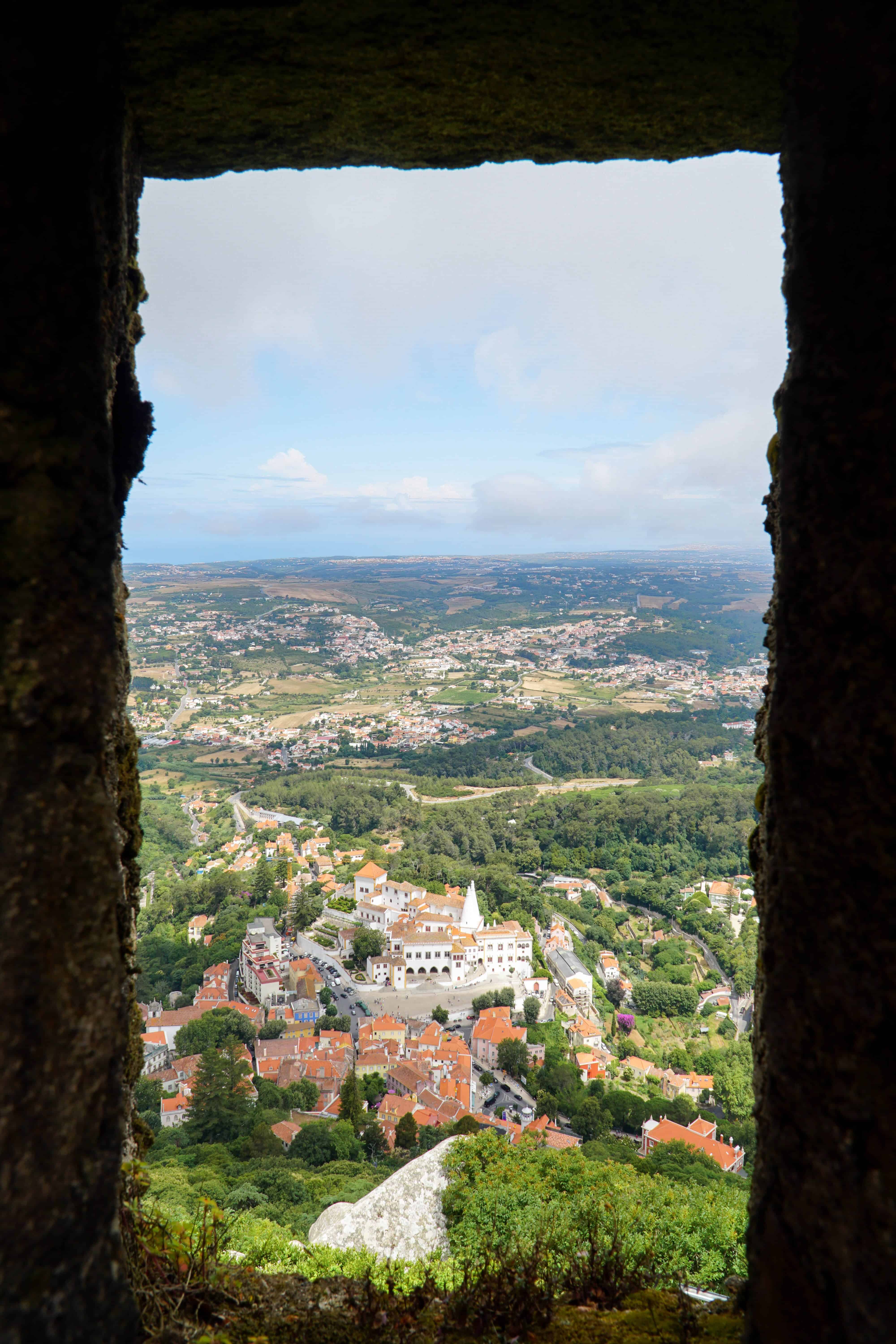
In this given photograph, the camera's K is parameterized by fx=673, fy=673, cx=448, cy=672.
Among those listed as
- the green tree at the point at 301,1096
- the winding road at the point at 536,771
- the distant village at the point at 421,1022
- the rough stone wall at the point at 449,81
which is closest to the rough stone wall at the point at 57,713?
the rough stone wall at the point at 449,81

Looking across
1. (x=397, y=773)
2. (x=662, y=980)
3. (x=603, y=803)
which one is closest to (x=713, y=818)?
(x=603, y=803)

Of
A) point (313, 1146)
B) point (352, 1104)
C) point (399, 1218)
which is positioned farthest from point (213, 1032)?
point (399, 1218)

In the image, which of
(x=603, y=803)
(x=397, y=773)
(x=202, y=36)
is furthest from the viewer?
(x=397, y=773)

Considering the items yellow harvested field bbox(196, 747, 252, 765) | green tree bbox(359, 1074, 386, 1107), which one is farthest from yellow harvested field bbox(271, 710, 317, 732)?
green tree bbox(359, 1074, 386, 1107)

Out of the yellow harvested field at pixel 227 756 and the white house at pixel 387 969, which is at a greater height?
the yellow harvested field at pixel 227 756

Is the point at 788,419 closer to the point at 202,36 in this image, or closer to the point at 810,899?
the point at 810,899

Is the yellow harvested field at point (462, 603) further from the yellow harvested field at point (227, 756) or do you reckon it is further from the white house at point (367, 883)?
the white house at point (367, 883)
